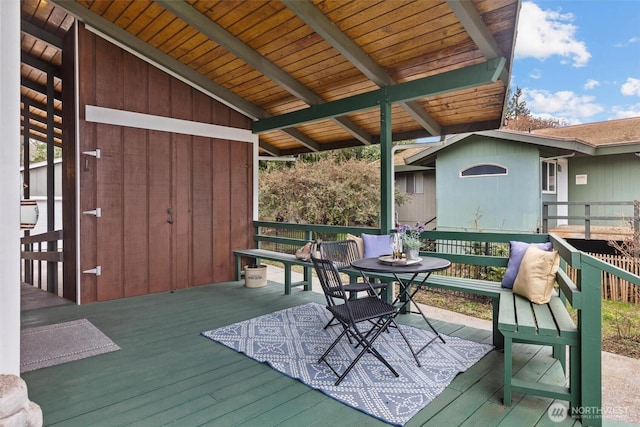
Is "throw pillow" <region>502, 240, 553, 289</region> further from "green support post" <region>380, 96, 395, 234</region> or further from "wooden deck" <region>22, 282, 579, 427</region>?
"green support post" <region>380, 96, 395, 234</region>

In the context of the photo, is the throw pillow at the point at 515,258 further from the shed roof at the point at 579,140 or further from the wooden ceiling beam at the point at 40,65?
the wooden ceiling beam at the point at 40,65

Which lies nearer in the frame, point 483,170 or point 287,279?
point 287,279

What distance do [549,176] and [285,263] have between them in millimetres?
7199

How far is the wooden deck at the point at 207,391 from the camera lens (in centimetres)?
206

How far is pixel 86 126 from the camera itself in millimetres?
4457

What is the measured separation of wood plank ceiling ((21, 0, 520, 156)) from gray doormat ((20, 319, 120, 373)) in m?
3.20

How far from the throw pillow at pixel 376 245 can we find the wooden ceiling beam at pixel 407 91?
1.49 m

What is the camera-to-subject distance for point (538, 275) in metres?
2.76

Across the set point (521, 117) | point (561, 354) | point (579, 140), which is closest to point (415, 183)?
point (579, 140)

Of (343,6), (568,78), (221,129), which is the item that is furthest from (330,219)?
(568,78)

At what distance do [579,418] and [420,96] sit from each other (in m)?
2.97

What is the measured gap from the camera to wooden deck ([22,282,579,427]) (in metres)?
2.06

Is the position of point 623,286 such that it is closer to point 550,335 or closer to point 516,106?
point 550,335

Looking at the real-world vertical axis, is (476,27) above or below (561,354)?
above
